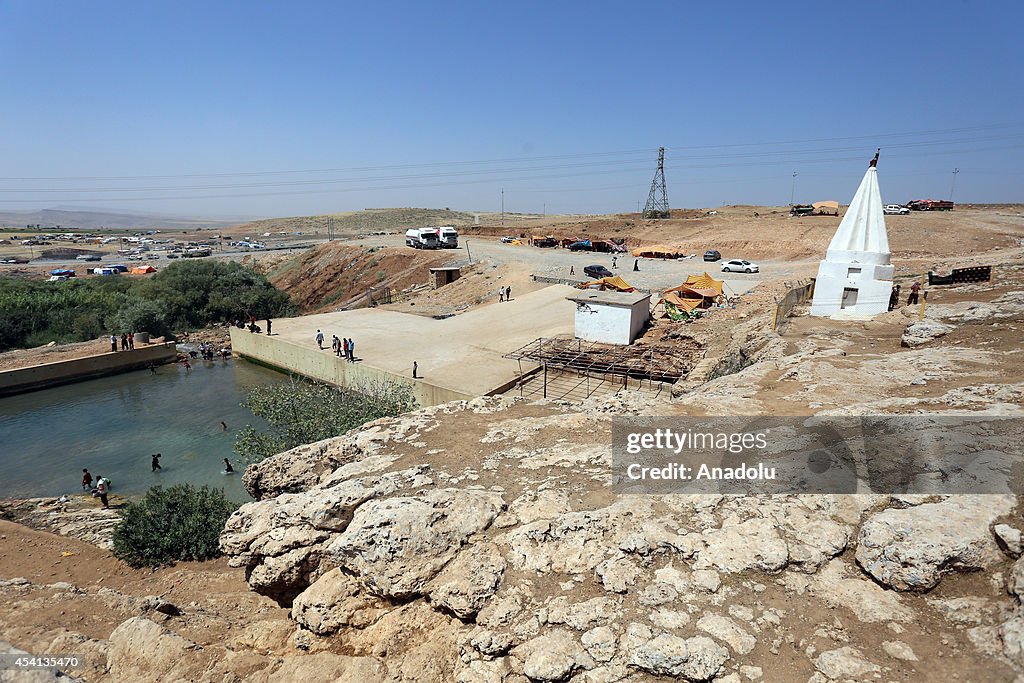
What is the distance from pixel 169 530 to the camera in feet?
33.4

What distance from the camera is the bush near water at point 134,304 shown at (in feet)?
105

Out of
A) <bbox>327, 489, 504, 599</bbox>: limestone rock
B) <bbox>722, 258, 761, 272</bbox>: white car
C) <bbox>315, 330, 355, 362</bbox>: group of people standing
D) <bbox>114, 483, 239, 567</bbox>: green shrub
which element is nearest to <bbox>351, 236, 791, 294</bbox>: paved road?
<bbox>722, 258, 761, 272</bbox>: white car

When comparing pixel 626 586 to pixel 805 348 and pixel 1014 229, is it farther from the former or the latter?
pixel 1014 229

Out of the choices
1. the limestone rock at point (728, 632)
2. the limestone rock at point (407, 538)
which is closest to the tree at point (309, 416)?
the limestone rock at point (407, 538)

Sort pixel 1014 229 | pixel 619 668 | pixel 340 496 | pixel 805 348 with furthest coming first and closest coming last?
pixel 1014 229, pixel 805 348, pixel 340 496, pixel 619 668

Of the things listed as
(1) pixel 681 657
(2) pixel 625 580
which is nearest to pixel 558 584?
(2) pixel 625 580

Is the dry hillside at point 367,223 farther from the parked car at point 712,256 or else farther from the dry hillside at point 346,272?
the parked car at point 712,256

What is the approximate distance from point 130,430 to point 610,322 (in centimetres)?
1992

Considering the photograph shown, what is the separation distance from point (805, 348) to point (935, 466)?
308 inches

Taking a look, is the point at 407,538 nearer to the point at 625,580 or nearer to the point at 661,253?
the point at 625,580

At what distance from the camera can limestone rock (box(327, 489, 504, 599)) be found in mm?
Answer: 4965

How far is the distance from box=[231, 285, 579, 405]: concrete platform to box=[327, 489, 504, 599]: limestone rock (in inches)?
524

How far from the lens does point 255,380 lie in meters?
27.6

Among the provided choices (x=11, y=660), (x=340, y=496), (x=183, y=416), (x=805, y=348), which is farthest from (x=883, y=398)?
(x=183, y=416)
